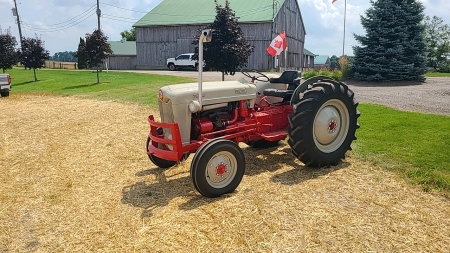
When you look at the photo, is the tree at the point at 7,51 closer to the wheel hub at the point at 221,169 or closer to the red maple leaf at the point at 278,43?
the red maple leaf at the point at 278,43

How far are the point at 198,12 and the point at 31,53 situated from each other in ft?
55.0

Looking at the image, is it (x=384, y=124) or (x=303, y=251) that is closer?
(x=303, y=251)

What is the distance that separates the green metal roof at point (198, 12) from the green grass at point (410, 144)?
24594 mm

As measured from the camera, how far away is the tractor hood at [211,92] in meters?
4.39

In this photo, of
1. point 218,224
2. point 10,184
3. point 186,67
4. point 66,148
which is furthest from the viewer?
point 186,67

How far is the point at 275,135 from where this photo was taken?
521cm

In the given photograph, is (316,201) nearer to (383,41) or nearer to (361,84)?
(361,84)

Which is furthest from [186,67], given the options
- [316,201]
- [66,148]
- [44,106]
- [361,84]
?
[316,201]

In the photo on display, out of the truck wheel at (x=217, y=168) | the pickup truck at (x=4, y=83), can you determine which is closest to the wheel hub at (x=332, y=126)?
the truck wheel at (x=217, y=168)

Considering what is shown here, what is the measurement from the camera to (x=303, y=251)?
3107 millimetres

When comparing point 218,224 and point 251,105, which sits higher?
point 251,105

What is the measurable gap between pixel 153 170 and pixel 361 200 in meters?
2.97

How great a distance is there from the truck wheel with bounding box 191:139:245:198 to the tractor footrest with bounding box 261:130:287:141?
869mm

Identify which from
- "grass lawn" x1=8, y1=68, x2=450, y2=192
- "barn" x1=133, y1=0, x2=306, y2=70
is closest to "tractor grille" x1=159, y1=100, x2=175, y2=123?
"grass lawn" x1=8, y1=68, x2=450, y2=192
